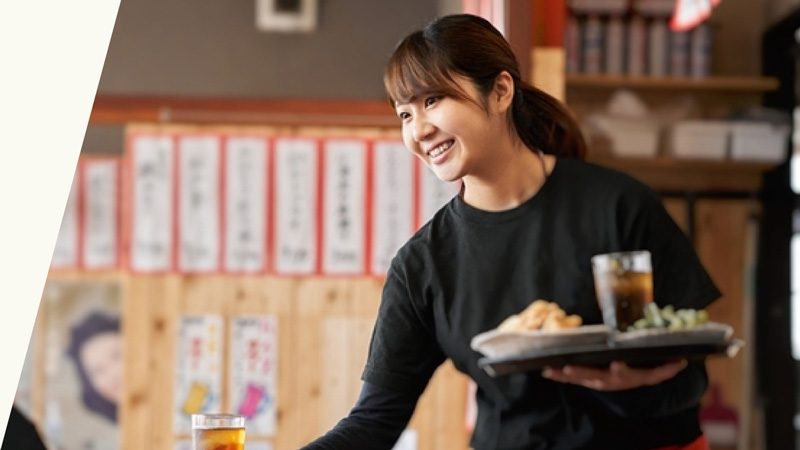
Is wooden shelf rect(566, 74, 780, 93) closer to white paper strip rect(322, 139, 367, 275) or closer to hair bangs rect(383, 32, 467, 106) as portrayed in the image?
white paper strip rect(322, 139, 367, 275)

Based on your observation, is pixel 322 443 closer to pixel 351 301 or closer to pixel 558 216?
pixel 558 216

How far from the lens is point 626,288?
1416 mm

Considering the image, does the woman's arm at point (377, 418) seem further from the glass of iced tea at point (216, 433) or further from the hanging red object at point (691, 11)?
the hanging red object at point (691, 11)

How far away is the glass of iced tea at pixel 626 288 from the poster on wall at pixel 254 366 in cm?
271

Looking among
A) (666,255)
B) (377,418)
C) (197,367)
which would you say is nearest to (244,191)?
(197,367)

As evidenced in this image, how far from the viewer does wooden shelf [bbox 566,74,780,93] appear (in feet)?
15.7

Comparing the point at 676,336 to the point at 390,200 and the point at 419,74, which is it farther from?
the point at 390,200

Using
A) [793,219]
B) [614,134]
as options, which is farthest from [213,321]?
[793,219]

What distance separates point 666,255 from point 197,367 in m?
2.68

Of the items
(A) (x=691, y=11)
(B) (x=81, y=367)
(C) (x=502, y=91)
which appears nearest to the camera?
(C) (x=502, y=91)

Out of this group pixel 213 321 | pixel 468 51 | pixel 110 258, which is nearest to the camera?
pixel 468 51

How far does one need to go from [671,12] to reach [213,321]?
2.29m

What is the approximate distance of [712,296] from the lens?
5.24 ft

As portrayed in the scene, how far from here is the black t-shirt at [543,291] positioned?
161cm
